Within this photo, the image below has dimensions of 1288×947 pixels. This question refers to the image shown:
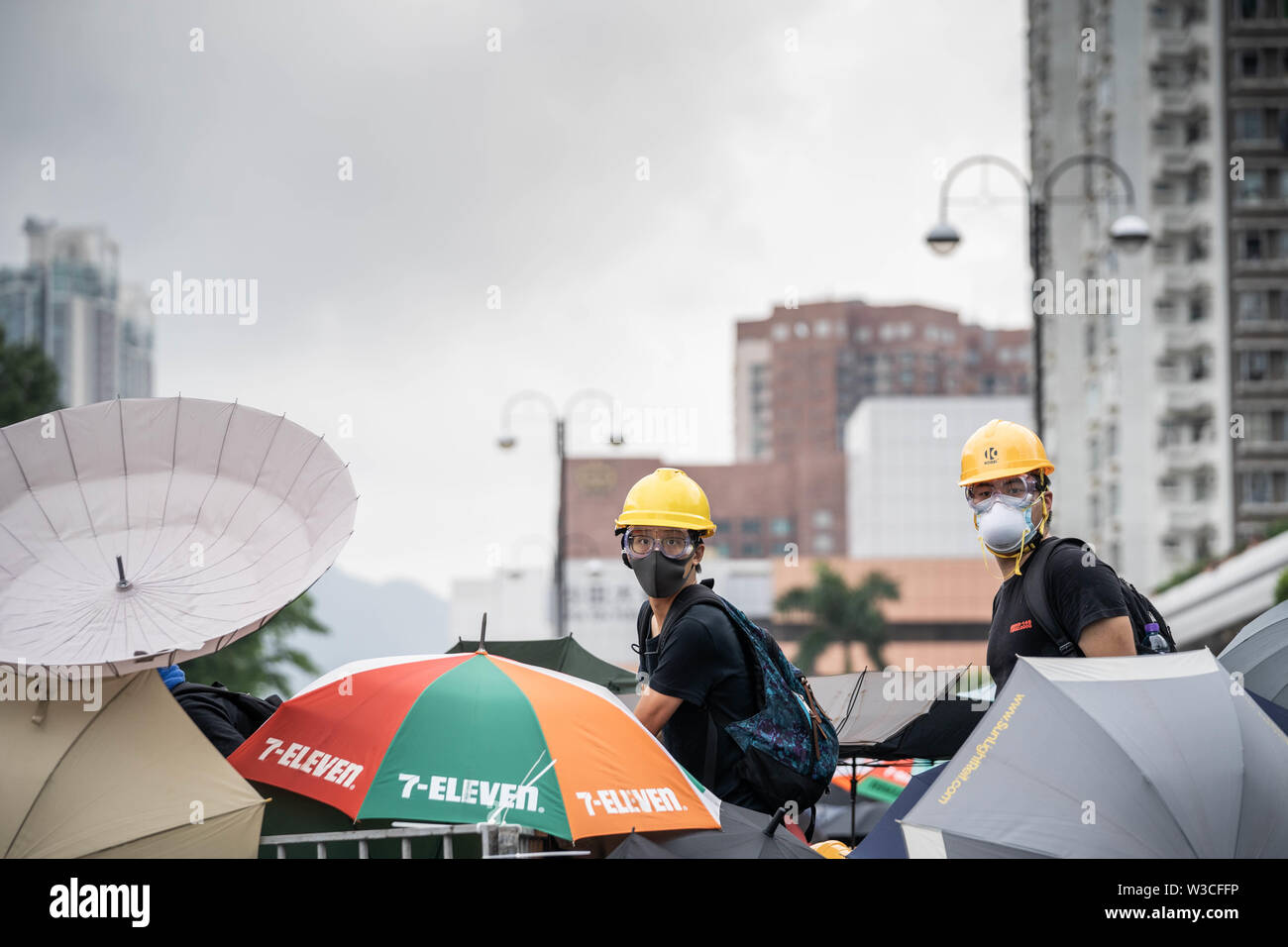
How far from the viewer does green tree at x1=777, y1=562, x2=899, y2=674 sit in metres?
97.5

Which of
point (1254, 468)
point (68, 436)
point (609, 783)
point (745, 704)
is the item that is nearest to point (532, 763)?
point (609, 783)

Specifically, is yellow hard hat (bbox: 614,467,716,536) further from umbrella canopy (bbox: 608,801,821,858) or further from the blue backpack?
umbrella canopy (bbox: 608,801,821,858)

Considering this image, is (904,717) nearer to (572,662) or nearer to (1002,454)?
(1002,454)

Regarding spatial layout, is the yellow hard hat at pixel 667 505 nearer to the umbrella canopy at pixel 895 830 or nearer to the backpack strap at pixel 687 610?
the backpack strap at pixel 687 610

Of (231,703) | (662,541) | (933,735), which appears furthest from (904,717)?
(231,703)

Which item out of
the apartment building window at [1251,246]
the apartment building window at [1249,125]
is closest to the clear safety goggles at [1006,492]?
the apartment building window at [1251,246]

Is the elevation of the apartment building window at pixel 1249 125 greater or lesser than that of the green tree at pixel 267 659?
greater

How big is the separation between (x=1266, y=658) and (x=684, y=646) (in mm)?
2494

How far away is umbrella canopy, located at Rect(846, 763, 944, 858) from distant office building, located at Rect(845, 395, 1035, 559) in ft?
415

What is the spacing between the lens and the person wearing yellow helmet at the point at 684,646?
5.34 m

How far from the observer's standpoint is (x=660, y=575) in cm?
568

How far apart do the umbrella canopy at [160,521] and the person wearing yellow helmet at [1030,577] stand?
8.02 ft

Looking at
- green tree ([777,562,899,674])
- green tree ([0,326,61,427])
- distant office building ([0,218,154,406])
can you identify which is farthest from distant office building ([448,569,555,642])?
green tree ([0,326,61,427])
